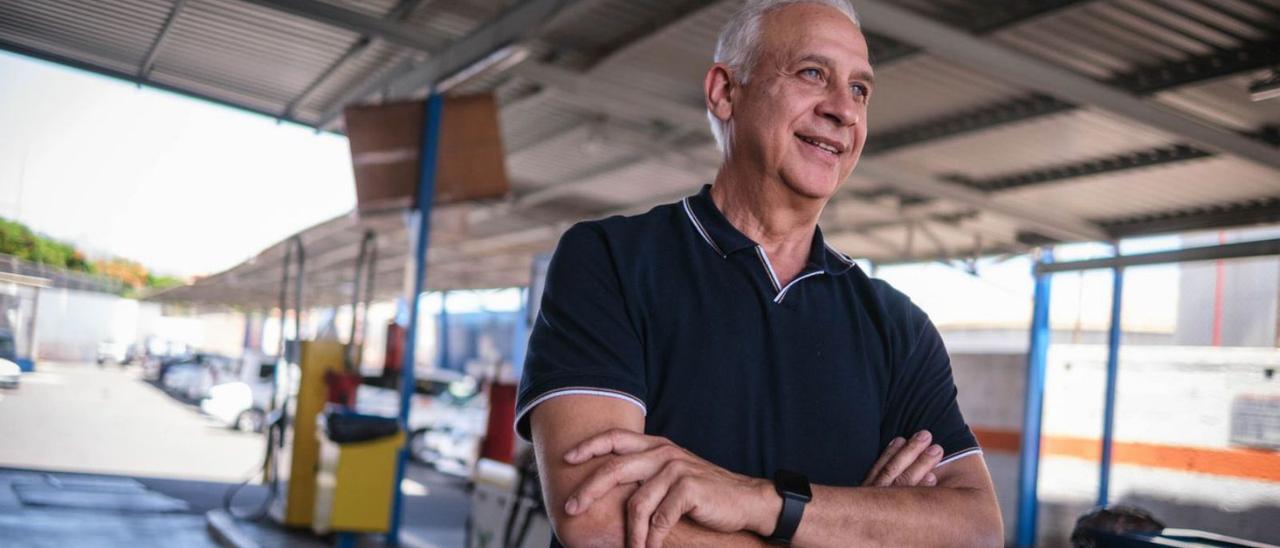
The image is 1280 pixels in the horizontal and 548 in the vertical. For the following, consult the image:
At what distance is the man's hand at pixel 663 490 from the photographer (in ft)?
4.71

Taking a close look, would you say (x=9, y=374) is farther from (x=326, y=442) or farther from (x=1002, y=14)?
(x=1002, y=14)

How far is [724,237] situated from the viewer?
166cm

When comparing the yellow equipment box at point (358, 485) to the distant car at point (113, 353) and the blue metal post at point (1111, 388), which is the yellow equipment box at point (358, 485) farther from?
the blue metal post at point (1111, 388)

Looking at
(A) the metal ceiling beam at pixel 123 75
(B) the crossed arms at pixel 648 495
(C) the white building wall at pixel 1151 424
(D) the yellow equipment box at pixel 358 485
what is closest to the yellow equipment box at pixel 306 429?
(D) the yellow equipment box at pixel 358 485

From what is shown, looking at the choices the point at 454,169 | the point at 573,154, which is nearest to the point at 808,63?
the point at 454,169

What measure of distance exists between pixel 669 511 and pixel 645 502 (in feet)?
0.11

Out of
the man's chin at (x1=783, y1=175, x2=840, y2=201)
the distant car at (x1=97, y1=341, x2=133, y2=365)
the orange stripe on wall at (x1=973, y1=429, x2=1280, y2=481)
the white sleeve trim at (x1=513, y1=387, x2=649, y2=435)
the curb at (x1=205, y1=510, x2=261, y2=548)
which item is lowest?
the curb at (x1=205, y1=510, x2=261, y2=548)

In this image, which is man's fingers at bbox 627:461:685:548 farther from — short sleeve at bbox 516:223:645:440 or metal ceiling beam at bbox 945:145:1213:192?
metal ceiling beam at bbox 945:145:1213:192

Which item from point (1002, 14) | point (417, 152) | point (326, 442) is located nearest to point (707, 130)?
point (417, 152)

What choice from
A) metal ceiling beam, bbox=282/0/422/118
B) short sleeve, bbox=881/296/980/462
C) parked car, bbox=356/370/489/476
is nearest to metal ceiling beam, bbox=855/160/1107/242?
metal ceiling beam, bbox=282/0/422/118

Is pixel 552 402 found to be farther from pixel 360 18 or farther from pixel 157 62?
pixel 157 62

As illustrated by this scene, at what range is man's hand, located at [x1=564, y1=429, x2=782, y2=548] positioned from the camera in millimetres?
1435

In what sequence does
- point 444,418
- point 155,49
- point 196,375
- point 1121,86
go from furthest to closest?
point 444,418, point 196,375, point 155,49, point 1121,86

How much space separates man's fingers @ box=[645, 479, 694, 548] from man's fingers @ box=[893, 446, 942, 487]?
391 millimetres
